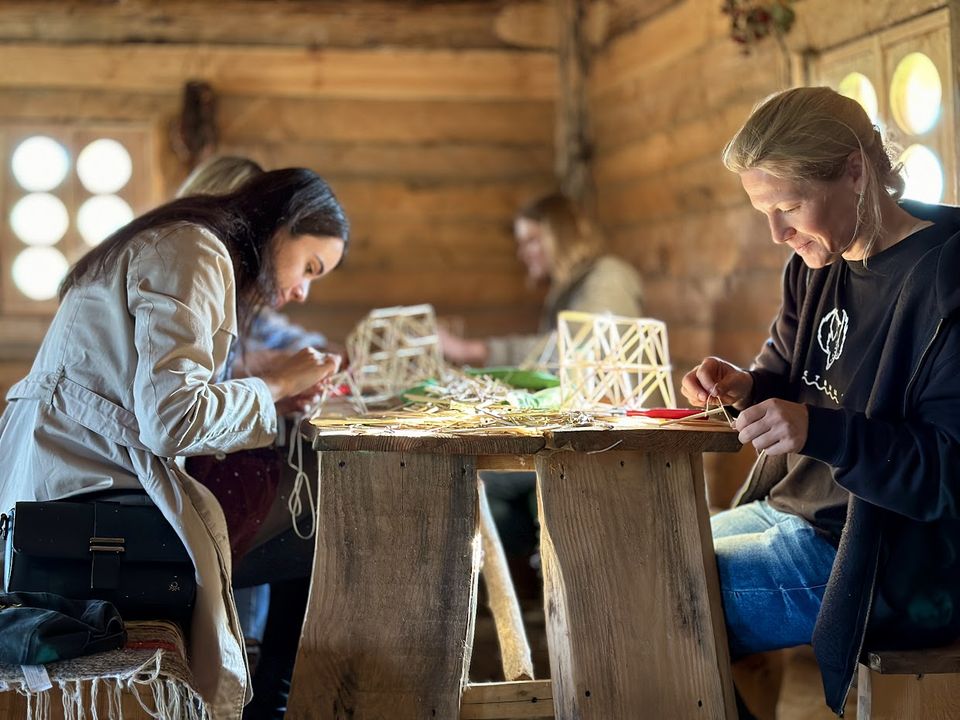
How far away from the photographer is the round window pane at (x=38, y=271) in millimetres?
5504

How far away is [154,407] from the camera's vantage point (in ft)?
7.07

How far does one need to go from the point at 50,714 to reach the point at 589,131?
4473 mm

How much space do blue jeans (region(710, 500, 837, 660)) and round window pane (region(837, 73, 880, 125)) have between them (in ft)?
5.18

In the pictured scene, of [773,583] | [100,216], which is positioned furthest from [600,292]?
[100,216]

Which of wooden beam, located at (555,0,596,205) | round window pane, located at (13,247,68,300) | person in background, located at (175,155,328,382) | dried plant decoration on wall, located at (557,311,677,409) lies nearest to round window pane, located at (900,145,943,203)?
dried plant decoration on wall, located at (557,311,677,409)

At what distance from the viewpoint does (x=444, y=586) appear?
2.21 metres

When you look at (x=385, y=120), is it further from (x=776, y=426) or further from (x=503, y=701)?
(x=776, y=426)

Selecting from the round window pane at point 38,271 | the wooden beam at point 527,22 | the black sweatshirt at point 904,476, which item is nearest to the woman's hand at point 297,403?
the black sweatshirt at point 904,476

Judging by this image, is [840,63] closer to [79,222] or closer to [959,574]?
[959,574]

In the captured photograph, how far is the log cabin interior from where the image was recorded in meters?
5.08

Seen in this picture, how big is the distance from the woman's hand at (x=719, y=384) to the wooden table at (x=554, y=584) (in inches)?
8.1

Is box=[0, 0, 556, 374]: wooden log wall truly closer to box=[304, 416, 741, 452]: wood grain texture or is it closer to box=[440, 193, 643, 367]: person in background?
box=[440, 193, 643, 367]: person in background

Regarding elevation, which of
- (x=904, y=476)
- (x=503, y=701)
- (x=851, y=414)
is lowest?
(x=503, y=701)

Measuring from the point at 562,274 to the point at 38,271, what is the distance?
105 inches
